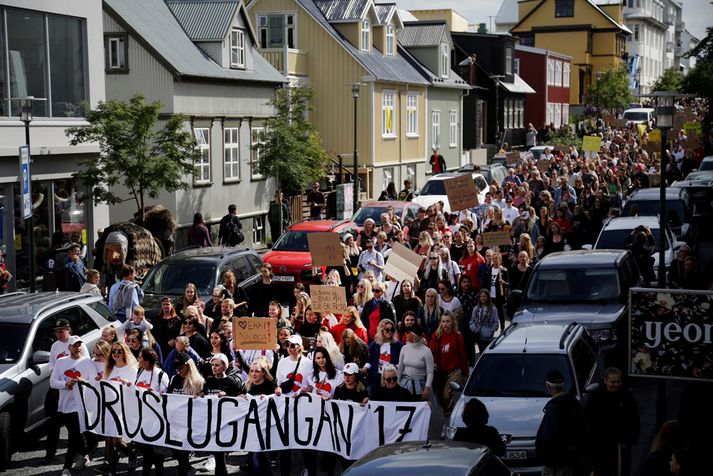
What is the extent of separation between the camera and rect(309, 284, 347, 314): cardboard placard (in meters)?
15.3

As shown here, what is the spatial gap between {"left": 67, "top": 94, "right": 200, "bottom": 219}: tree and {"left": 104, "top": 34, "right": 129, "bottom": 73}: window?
5.79 metres

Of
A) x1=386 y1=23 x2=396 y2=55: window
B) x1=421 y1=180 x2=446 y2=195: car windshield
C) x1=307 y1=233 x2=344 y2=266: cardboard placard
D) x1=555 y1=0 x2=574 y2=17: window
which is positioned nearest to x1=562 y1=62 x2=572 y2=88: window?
x1=555 y1=0 x2=574 y2=17: window

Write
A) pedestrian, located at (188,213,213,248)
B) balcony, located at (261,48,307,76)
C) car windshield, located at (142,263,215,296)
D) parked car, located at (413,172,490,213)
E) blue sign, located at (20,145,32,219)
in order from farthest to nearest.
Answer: balcony, located at (261,48,307,76)
parked car, located at (413,172,490,213)
pedestrian, located at (188,213,213,248)
car windshield, located at (142,263,215,296)
blue sign, located at (20,145,32,219)

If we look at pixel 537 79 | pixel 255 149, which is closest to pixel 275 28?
pixel 255 149

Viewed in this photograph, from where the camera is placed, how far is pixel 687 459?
8070 millimetres

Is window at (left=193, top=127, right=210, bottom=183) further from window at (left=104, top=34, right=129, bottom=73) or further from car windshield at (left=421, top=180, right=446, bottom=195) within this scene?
car windshield at (left=421, top=180, right=446, bottom=195)

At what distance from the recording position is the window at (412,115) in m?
48.3

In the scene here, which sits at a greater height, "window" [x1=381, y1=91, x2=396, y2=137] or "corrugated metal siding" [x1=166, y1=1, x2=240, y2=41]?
"corrugated metal siding" [x1=166, y1=1, x2=240, y2=41]

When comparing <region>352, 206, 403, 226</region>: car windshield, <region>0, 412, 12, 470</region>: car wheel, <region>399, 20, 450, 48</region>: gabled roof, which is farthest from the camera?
<region>399, 20, 450, 48</region>: gabled roof

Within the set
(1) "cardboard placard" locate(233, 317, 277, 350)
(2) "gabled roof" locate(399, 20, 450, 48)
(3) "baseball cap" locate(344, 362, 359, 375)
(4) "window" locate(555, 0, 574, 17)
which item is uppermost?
(4) "window" locate(555, 0, 574, 17)

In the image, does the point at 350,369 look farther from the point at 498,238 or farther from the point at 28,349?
the point at 498,238

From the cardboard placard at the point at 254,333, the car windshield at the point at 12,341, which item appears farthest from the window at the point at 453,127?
the car windshield at the point at 12,341

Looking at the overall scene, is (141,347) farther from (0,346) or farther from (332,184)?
(332,184)

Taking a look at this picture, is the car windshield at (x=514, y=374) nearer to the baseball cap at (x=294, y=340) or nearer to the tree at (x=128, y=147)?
the baseball cap at (x=294, y=340)
